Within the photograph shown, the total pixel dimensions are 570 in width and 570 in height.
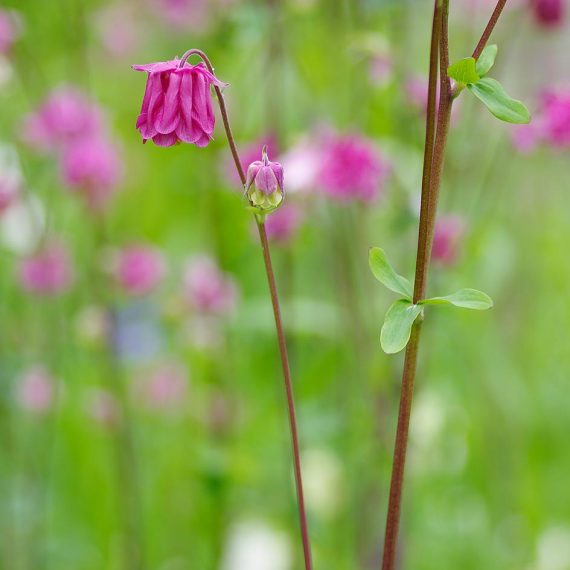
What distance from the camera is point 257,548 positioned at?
1.91 meters

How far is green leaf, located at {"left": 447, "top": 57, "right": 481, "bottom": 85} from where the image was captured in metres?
0.66

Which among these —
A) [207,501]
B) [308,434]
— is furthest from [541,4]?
[207,501]

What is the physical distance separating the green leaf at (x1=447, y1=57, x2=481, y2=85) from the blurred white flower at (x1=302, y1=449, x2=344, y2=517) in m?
1.26

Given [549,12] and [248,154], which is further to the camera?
[248,154]

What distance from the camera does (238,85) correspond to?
2.38 metres

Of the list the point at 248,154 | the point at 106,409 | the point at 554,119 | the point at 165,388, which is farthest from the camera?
the point at 165,388

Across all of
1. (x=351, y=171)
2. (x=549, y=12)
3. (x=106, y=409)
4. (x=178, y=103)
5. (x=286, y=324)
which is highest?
(x=549, y=12)

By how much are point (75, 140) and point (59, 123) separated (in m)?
0.05

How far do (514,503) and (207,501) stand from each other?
0.67 meters

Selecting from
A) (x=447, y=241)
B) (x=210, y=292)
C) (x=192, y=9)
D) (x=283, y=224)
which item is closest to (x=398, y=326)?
(x=447, y=241)

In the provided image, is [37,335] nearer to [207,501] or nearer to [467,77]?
[207,501]

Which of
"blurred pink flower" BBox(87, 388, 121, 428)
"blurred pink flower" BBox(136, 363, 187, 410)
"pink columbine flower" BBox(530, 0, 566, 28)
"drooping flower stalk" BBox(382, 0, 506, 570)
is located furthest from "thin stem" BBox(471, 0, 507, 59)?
"blurred pink flower" BBox(136, 363, 187, 410)

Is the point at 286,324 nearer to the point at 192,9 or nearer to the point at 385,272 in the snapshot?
the point at 192,9

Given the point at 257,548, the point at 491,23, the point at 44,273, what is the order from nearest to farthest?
the point at 491,23 < the point at 44,273 < the point at 257,548
